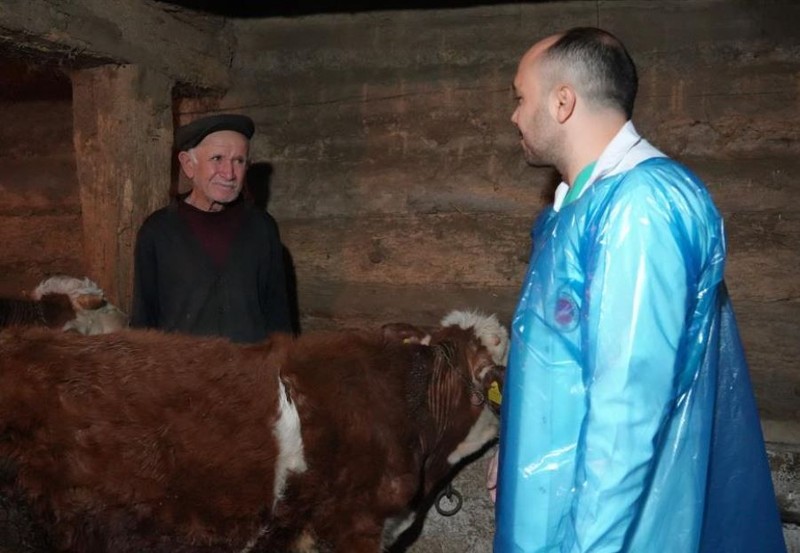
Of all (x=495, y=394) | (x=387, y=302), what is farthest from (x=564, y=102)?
(x=387, y=302)

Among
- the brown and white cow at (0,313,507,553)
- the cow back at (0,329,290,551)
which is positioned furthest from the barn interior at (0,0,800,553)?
the cow back at (0,329,290,551)

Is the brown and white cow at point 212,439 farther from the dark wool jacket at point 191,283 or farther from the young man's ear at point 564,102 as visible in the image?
the young man's ear at point 564,102

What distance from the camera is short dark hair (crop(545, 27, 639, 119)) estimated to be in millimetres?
1719

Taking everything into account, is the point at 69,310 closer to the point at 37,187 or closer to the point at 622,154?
the point at 37,187

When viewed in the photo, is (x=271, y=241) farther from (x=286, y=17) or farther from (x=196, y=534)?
(x=286, y=17)

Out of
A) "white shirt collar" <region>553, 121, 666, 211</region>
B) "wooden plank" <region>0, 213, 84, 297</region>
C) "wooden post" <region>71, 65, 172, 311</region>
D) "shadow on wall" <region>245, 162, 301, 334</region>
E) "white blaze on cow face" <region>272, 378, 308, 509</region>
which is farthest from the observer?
"wooden plank" <region>0, 213, 84, 297</region>

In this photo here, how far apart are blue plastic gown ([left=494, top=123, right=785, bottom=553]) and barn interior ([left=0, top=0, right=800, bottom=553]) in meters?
2.46

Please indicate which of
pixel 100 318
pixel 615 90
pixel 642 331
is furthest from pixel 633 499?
pixel 100 318

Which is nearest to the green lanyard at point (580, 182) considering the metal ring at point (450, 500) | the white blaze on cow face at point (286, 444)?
the white blaze on cow face at point (286, 444)

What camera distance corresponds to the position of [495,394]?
3566mm

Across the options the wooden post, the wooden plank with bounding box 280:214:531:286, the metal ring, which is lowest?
the metal ring

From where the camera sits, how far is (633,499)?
4.87ft

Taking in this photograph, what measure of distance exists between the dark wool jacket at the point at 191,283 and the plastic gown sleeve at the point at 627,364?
2521mm

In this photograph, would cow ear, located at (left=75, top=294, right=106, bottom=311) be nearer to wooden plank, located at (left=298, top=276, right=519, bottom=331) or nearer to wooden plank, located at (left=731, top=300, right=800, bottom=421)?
wooden plank, located at (left=298, top=276, right=519, bottom=331)
